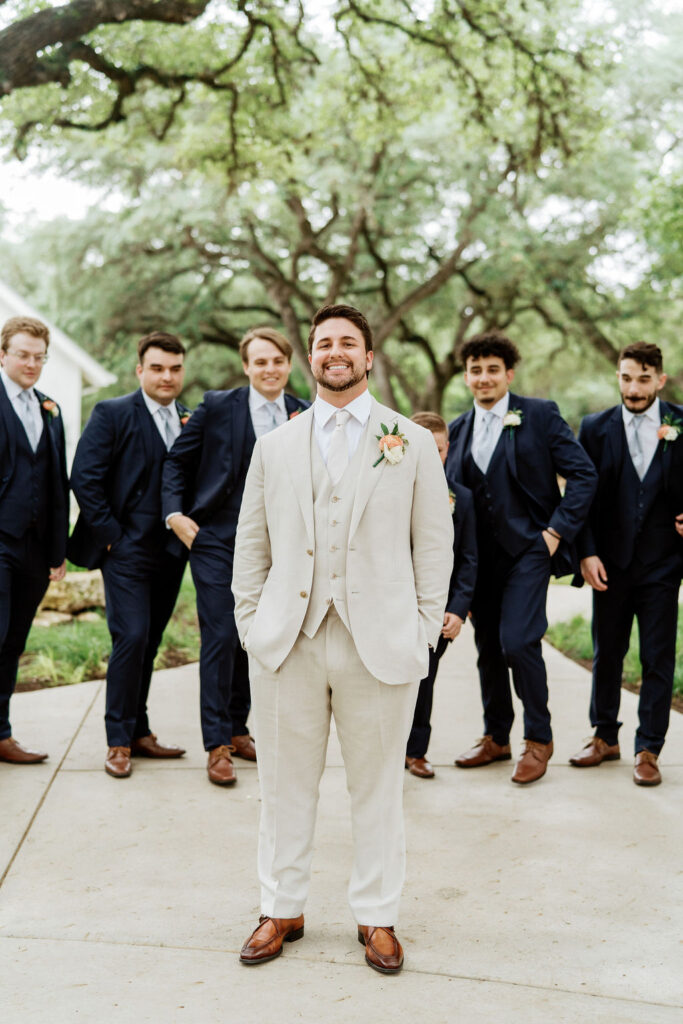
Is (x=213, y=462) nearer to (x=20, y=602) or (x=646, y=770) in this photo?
(x=20, y=602)

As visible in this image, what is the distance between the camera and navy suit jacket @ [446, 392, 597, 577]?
5496mm

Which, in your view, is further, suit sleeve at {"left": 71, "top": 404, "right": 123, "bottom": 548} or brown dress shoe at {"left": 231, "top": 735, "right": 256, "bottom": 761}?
brown dress shoe at {"left": 231, "top": 735, "right": 256, "bottom": 761}

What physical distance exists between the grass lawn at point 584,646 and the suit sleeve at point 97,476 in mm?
4506

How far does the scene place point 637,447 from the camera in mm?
5691

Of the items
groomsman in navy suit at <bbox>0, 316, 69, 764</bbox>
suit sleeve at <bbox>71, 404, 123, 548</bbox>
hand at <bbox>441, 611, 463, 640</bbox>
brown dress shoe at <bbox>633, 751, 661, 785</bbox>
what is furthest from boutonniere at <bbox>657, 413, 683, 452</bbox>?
groomsman in navy suit at <bbox>0, 316, 69, 764</bbox>

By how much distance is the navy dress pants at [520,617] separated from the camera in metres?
5.40

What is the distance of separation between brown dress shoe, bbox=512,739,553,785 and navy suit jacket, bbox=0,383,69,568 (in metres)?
2.83

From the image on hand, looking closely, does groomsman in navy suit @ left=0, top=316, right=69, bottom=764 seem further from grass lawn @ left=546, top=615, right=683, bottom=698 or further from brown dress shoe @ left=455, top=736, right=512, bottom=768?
grass lawn @ left=546, top=615, right=683, bottom=698

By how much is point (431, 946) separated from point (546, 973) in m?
0.42

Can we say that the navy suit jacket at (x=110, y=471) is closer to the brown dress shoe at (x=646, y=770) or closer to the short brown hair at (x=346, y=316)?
the short brown hair at (x=346, y=316)

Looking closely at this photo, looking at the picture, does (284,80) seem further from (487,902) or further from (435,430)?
(487,902)

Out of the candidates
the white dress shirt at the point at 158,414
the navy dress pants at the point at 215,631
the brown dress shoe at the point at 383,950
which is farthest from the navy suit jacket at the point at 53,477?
the brown dress shoe at the point at 383,950

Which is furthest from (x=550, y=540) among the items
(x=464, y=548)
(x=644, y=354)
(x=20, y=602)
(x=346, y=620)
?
(x=20, y=602)

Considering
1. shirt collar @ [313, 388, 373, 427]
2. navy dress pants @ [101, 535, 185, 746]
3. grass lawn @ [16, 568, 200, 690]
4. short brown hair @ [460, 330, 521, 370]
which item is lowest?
grass lawn @ [16, 568, 200, 690]
